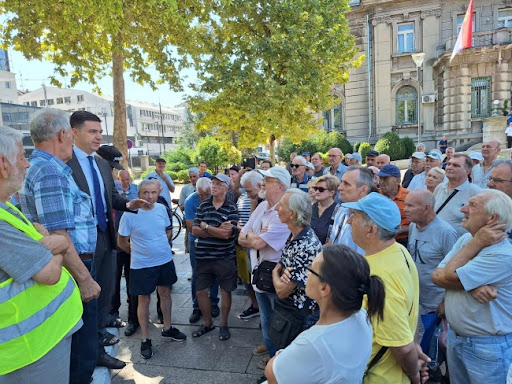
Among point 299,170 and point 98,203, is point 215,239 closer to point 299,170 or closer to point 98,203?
point 98,203

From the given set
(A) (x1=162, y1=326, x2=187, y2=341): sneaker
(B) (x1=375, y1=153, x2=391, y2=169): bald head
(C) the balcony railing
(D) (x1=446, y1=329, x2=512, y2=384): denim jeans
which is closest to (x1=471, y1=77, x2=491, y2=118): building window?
(C) the balcony railing

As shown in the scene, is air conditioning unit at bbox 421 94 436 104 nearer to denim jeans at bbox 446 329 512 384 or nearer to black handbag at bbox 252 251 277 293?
black handbag at bbox 252 251 277 293

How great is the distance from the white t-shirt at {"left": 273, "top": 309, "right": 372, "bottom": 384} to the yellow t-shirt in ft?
1.16

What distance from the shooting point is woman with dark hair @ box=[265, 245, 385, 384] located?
1363 mm

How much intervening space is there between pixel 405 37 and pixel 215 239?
2243 centimetres

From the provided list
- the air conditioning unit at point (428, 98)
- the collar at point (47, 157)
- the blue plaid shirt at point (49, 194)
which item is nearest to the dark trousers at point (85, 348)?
the blue plaid shirt at point (49, 194)

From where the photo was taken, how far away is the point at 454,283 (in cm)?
218

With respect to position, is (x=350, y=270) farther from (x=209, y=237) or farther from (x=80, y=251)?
(x=209, y=237)

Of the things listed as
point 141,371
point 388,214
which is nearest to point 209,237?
point 141,371

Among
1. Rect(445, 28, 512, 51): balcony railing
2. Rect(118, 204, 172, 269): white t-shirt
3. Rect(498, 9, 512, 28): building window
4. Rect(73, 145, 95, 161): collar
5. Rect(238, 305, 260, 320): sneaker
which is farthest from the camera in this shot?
Rect(498, 9, 512, 28): building window

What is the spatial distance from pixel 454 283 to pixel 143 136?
7632 cm

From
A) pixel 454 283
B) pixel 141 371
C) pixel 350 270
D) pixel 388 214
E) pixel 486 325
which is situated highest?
pixel 388 214

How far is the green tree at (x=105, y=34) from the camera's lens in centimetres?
678

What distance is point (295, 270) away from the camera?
2557mm
